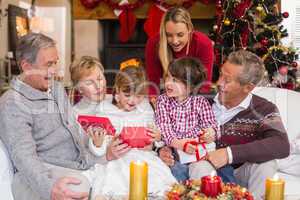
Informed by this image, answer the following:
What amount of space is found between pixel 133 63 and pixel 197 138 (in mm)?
522

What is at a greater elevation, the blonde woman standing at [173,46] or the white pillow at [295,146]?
the blonde woman standing at [173,46]

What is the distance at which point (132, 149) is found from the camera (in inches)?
74.0

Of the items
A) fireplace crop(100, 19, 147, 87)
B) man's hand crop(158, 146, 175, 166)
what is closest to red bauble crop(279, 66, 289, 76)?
fireplace crop(100, 19, 147, 87)

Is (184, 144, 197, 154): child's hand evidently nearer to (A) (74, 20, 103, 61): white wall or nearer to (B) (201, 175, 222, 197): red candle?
(B) (201, 175, 222, 197): red candle

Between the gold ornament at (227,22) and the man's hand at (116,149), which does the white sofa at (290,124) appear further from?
the gold ornament at (227,22)

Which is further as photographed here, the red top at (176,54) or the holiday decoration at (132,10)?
the holiday decoration at (132,10)

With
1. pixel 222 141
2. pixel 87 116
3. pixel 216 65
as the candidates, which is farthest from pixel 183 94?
pixel 216 65

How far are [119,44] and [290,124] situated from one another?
3.94 metres

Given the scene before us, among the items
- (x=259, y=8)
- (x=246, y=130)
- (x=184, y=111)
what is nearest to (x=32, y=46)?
(x=184, y=111)

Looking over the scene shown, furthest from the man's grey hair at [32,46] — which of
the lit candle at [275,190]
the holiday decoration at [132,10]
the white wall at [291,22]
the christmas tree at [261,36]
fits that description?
the holiday decoration at [132,10]

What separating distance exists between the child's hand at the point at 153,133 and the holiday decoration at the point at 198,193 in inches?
20.5

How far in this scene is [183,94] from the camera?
6.53 feet

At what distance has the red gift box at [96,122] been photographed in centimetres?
196

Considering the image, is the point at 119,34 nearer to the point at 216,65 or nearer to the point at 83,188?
the point at 216,65
